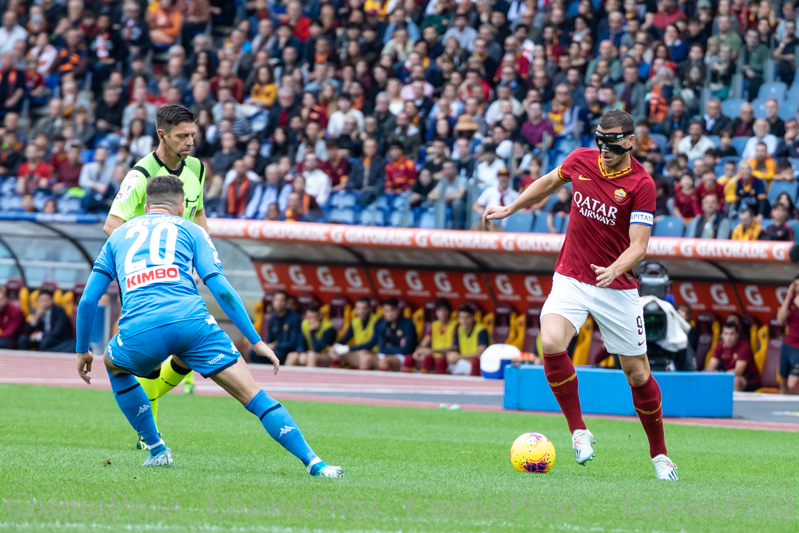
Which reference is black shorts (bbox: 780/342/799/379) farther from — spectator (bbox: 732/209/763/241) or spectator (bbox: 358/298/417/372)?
spectator (bbox: 358/298/417/372)

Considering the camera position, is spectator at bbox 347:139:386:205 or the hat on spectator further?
the hat on spectator

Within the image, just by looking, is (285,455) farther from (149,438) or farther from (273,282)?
(273,282)

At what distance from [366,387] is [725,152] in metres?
6.16

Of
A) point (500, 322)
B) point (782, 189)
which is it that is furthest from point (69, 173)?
point (782, 189)

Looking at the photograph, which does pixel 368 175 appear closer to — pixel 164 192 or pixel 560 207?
pixel 560 207

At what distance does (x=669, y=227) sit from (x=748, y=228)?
1102 millimetres

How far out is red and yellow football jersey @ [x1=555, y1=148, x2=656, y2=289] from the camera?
22.5ft

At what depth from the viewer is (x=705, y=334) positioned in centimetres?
1642

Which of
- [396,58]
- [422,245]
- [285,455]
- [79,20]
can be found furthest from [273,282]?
[285,455]

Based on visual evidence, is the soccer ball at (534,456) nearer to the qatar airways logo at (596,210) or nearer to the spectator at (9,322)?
the qatar airways logo at (596,210)

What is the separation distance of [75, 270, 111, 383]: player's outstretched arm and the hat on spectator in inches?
519

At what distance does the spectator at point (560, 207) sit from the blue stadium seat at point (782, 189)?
8.88 ft

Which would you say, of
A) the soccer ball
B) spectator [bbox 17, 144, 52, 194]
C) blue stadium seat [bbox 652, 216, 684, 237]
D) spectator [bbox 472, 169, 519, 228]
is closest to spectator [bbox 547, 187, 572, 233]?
spectator [bbox 472, 169, 519, 228]

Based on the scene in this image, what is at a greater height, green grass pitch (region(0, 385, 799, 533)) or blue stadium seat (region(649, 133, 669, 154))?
blue stadium seat (region(649, 133, 669, 154))
